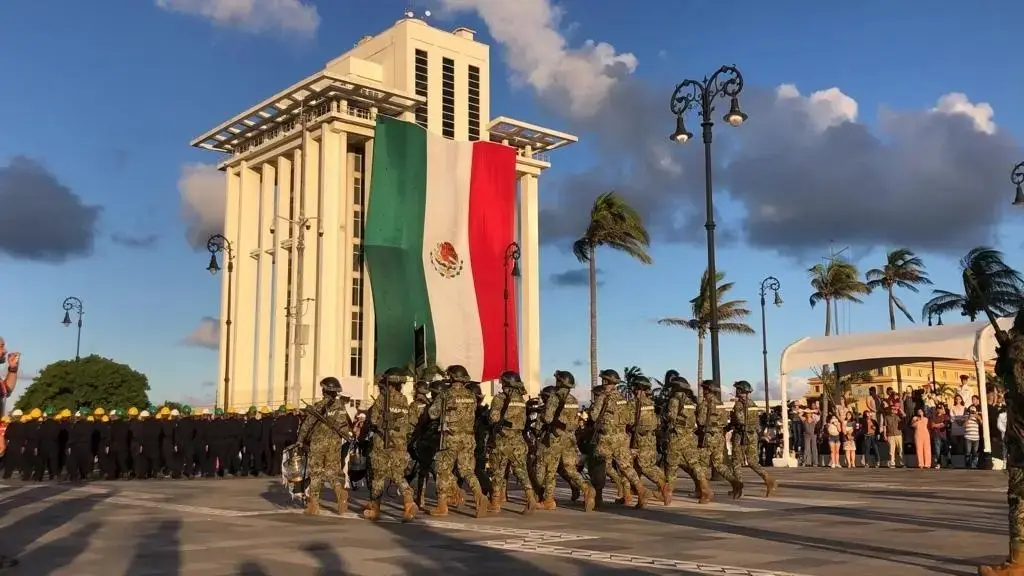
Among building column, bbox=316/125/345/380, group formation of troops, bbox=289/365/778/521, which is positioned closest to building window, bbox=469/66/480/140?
building column, bbox=316/125/345/380

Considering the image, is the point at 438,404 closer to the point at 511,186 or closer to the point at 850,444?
the point at 850,444

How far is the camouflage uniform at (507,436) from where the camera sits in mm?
13422

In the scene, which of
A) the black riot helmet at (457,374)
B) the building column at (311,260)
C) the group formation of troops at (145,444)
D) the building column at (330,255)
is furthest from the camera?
the building column at (330,255)

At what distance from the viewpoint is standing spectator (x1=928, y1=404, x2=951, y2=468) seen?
23844 millimetres

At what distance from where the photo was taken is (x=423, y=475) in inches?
566

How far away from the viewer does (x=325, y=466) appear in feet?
43.3

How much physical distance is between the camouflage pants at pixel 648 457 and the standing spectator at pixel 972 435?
40.5ft

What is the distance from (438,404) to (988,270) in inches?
1678

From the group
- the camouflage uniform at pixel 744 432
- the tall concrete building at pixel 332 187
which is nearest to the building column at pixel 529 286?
the tall concrete building at pixel 332 187

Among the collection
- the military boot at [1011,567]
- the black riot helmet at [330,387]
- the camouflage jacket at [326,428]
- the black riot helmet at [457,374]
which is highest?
the black riot helmet at [457,374]

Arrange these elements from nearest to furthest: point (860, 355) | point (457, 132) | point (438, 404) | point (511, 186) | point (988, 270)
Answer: point (438, 404)
point (860, 355)
point (988, 270)
point (511, 186)
point (457, 132)

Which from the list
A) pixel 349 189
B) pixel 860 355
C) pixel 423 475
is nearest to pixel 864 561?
pixel 423 475

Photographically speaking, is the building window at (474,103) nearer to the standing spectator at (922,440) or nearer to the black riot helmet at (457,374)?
the standing spectator at (922,440)

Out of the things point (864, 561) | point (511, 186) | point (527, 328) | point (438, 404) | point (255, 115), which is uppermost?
point (255, 115)
